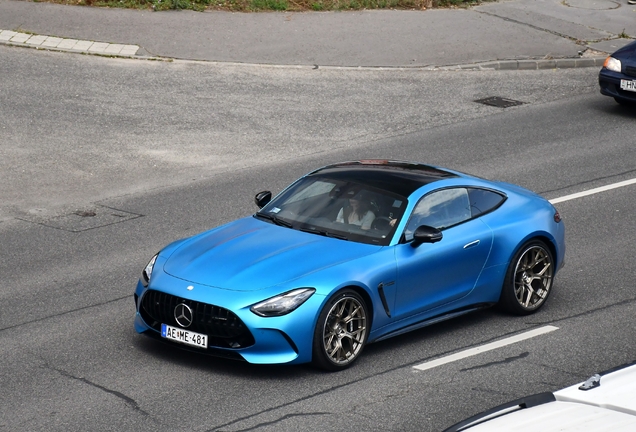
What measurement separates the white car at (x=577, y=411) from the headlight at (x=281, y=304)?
2.92 meters

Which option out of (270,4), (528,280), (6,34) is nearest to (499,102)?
(270,4)

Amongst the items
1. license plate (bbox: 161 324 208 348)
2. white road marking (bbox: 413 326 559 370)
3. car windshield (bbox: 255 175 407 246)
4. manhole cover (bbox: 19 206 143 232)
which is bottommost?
manhole cover (bbox: 19 206 143 232)

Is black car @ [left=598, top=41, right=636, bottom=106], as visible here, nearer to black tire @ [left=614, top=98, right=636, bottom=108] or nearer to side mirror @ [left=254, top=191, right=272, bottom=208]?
black tire @ [left=614, top=98, right=636, bottom=108]

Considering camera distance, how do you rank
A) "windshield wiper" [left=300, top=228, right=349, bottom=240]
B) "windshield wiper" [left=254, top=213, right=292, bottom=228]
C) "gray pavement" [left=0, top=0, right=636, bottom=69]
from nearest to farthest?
1. "windshield wiper" [left=300, top=228, right=349, bottom=240]
2. "windshield wiper" [left=254, top=213, right=292, bottom=228]
3. "gray pavement" [left=0, top=0, right=636, bottom=69]

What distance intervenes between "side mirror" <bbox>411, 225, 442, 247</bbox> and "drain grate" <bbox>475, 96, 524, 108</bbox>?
9478 mm

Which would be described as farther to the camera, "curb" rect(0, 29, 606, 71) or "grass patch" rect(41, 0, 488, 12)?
"grass patch" rect(41, 0, 488, 12)

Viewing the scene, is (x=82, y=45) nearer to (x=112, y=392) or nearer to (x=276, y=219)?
(x=276, y=219)

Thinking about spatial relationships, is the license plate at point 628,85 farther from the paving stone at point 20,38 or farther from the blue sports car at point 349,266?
the paving stone at point 20,38

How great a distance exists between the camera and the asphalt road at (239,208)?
290 inches

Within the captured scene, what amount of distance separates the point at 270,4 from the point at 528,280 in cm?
1381

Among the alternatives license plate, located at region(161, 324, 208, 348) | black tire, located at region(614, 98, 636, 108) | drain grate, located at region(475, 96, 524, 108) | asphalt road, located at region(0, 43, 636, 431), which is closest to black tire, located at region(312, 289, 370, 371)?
asphalt road, located at region(0, 43, 636, 431)

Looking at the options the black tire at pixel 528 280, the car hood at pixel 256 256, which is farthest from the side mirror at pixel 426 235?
the black tire at pixel 528 280

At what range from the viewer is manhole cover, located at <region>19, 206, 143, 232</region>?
38.8 ft

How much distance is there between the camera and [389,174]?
30.0ft
